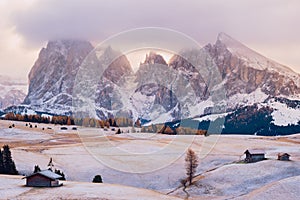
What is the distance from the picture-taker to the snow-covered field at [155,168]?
6969cm

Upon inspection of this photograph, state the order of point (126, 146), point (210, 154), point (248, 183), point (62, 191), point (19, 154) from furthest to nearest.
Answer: point (126, 146) < point (210, 154) < point (19, 154) < point (248, 183) < point (62, 191)

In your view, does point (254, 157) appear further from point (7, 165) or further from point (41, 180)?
point (41, 180)

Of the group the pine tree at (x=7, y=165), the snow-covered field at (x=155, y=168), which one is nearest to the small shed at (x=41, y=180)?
the snow-covered field at (x=155, y=168)

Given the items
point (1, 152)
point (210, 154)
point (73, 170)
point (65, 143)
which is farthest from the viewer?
point (65, 143)

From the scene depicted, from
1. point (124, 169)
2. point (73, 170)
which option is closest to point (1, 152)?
point (73, 170)

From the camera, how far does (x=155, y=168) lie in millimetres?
105625

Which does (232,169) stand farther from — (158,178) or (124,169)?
(124,169)

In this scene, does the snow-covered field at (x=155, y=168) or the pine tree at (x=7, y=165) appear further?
the pine tree at (x=7, y=165)

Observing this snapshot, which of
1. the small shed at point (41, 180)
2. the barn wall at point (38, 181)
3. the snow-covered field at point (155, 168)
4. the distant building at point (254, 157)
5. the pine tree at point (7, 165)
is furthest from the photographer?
the distant building at point (254, 157)

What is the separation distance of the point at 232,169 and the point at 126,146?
4895 cm

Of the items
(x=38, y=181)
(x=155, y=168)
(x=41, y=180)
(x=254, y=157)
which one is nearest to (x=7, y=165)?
(x=38, y=181)

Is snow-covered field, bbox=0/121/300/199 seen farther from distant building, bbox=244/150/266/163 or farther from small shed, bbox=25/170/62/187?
distant building, bbox=244/150/266/163

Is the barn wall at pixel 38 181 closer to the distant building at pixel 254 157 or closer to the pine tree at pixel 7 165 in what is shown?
the pine tree at pixel 7 165

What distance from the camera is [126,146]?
456 feet
